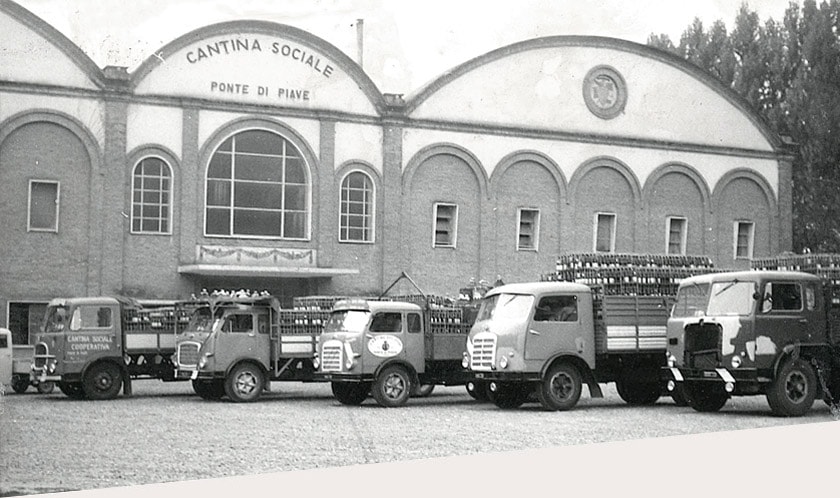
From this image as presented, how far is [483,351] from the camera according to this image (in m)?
16.7

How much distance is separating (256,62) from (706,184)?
9.23 meters

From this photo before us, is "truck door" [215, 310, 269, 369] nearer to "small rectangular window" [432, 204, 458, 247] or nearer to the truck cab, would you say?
the truck cab

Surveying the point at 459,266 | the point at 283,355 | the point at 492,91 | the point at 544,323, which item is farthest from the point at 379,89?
the point at 544,323

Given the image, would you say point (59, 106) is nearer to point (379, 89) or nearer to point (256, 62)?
point (256, 62)

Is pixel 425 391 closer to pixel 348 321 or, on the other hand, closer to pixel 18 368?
pixel 348 321

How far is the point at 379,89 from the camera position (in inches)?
940

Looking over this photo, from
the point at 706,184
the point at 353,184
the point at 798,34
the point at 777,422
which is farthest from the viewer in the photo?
the point at 353,184

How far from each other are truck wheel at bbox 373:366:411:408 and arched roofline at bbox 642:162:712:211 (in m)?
8.05

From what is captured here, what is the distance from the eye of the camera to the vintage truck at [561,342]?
16422 millimetres

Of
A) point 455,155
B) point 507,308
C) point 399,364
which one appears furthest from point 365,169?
point 507,308

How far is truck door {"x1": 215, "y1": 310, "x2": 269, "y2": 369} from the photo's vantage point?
62.6ft

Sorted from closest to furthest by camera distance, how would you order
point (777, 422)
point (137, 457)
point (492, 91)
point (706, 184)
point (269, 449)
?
point (137, 457) < point (269, 449) < point (777, 422) < point (706, 184) < point (492, 91)

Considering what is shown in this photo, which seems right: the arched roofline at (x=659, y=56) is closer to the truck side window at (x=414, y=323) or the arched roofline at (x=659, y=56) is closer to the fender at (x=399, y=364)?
the truck side window at (x=414, y=323)

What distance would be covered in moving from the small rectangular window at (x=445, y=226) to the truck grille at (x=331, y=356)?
8.12 metres
